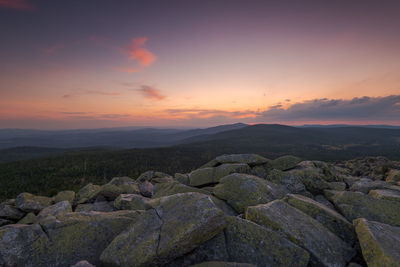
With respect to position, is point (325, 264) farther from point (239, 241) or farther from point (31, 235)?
point (31, 235)

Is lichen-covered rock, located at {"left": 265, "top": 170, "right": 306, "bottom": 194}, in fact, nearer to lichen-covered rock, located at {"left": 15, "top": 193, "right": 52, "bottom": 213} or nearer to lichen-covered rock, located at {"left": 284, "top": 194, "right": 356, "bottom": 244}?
lichen-covered rock, located at {"left": 284, "top": 194, "right": 356, "bottom": 244}

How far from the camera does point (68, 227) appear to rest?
6609 millimetres

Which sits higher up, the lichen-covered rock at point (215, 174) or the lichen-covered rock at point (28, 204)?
the lichen-covered rock at point (215, 174)

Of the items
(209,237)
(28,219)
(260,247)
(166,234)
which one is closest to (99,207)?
(28,219)

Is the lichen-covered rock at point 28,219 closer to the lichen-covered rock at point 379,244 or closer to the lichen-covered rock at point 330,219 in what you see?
the lichen-covered rock at point 330,219

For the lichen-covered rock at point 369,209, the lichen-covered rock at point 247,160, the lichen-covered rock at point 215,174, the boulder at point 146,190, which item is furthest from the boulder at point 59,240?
the lichen-covered rock at point 247,160

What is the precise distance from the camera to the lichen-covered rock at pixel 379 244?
15.3ft

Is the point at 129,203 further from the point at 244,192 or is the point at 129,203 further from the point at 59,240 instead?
the point at 244,192

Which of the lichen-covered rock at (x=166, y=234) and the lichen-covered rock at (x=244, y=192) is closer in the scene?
the lichen-covered rock at (x=166, y=234)

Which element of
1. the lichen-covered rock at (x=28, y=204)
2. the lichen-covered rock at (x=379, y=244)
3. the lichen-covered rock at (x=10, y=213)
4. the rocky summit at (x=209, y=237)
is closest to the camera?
the lichen-covered rock at (x=379, y=244)

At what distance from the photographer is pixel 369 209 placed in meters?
8.00

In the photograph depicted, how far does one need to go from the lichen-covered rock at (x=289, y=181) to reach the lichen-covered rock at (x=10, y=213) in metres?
20.7

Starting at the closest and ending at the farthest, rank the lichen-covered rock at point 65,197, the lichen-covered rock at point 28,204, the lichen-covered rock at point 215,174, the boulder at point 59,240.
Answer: the boulder at point 59,240
the lichen-covered rock at point 28,204
the lichen-covered rock at point 215,174
the lichen-covered rock at point 65,197

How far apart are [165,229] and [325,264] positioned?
516 centimetres
